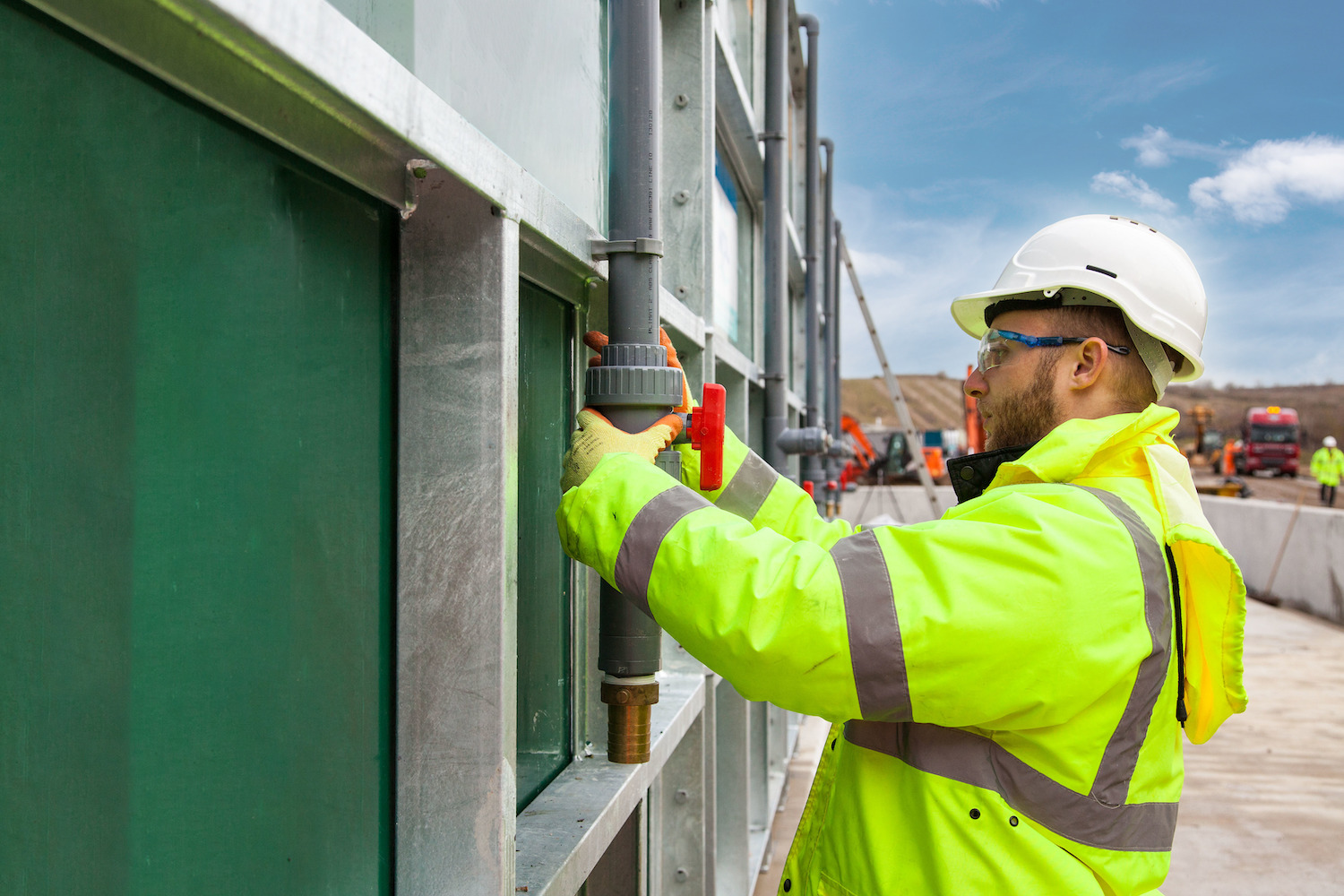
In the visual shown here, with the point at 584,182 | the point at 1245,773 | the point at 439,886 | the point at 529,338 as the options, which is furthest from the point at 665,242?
the point at 1245,773

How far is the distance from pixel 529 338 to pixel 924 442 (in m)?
30.0

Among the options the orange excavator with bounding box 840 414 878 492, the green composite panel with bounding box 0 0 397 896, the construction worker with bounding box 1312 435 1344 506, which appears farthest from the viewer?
the construction worker with bounding box 1312 435 1344 506

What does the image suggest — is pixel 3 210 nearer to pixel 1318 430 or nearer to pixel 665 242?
pixel 665 242

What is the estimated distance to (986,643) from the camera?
1.30 metres

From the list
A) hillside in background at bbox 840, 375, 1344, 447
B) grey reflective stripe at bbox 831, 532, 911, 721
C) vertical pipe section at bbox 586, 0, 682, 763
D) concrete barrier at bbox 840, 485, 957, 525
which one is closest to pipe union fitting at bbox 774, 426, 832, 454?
vertical pipe section at bbox 586, 0, 682, 763

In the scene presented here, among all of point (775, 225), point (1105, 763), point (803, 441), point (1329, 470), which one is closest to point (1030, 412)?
point (1105, 763)

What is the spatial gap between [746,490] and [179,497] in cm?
126

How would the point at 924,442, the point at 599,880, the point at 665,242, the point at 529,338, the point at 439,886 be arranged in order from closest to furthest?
the point at 439,886
the point at 529,338
the point at 599,880
the point at 665,242
the point at 924,442

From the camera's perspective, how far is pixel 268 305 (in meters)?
1.06

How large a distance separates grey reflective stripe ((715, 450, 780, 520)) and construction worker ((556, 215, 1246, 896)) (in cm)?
46

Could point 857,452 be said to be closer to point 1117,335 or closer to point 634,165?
point 1117,335

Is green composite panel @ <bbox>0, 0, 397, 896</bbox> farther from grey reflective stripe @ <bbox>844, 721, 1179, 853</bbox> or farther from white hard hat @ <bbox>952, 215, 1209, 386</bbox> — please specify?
white hard hat @ <bbox>952, 215, 1209, 386</bbox>

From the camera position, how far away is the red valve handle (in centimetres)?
167

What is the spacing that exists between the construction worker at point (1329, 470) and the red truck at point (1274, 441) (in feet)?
26.0
